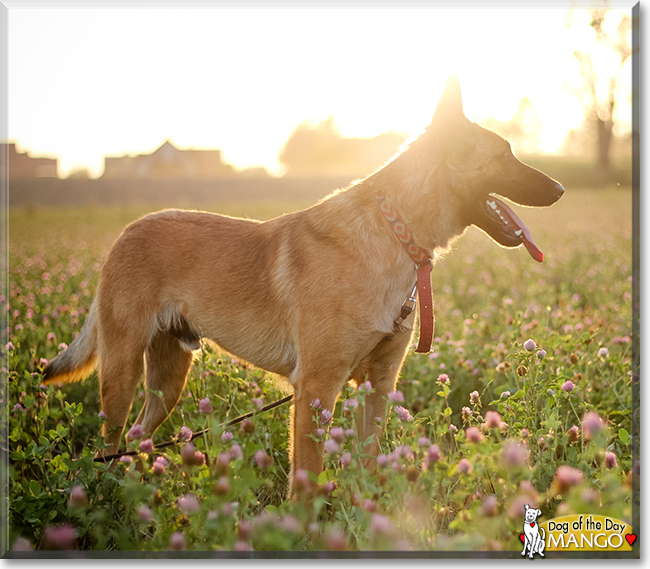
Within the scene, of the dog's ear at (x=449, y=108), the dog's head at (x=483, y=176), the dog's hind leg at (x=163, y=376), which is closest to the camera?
the dog's ear at (x=449, y=108)

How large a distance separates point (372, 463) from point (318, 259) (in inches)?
46.4

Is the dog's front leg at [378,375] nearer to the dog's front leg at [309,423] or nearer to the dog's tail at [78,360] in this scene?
the dog's front leg at [309,423]

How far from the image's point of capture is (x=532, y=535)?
83.0 inches

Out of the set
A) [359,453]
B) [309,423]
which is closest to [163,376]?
[309,423]

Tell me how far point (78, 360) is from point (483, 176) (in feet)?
9.17

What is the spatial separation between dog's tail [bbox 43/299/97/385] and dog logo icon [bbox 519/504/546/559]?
2730 mm

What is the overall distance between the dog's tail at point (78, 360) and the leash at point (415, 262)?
2042 mm

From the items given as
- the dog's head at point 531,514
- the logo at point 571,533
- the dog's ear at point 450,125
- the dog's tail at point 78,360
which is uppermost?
the dog's ear at point 450,125

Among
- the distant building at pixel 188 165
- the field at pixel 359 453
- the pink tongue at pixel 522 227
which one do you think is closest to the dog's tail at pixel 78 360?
the field at pixel 359 453

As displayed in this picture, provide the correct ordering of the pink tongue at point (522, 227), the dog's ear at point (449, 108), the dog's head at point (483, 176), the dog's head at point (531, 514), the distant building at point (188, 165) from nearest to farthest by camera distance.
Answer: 1. the dog's head at point (531, 514)
2. the dog's ear at point (449, 108)
3. the dog's head at point (483, 176)
4. the pink tongue at point (522, 227)
5. the distant building at point (188, 165)

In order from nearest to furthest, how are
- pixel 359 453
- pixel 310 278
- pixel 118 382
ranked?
pixel 359 453, pixel 310 278, pixel 118 382

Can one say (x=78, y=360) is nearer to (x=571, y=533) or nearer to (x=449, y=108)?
(x=449, y=108)

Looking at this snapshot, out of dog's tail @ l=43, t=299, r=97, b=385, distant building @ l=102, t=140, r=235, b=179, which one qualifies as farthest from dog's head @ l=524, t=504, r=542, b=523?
distant building @ l=102, t=140, r=235, b=179

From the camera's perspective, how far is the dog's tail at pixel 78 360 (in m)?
3.34
